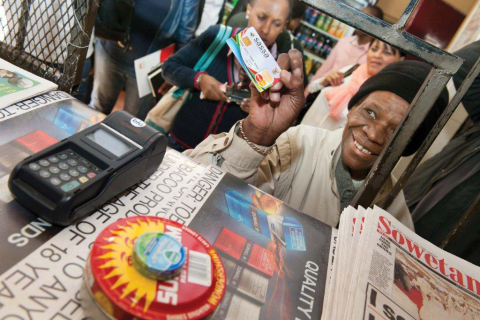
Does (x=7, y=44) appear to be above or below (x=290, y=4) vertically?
below

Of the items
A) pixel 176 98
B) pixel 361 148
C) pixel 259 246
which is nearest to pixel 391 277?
pixel 259 246

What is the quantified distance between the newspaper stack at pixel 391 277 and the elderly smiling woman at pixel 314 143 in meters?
0.26

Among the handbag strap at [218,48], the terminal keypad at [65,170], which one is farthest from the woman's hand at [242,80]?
the terminal keypad at [65,170]

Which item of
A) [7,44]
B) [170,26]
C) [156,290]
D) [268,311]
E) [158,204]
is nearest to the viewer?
[156,290]

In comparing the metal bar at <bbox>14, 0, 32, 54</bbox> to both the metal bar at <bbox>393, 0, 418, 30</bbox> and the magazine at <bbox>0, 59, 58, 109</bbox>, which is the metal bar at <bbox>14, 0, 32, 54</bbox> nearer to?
the magazine at <bbox>0, 59, 58, 109</bbox>

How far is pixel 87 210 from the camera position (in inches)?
20.6

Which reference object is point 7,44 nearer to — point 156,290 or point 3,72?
point 3,72

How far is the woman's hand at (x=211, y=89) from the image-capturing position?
1682mm

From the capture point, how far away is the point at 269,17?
1.69m

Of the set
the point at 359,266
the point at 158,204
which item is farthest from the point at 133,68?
the point at 359,266

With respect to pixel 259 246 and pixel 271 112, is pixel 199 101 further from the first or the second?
pixel 259 246

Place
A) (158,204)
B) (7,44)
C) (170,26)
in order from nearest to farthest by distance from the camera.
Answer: (158,204), (7,44), (170,26)

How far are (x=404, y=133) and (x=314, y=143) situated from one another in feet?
2.29

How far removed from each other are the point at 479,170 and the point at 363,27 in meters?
1.58
